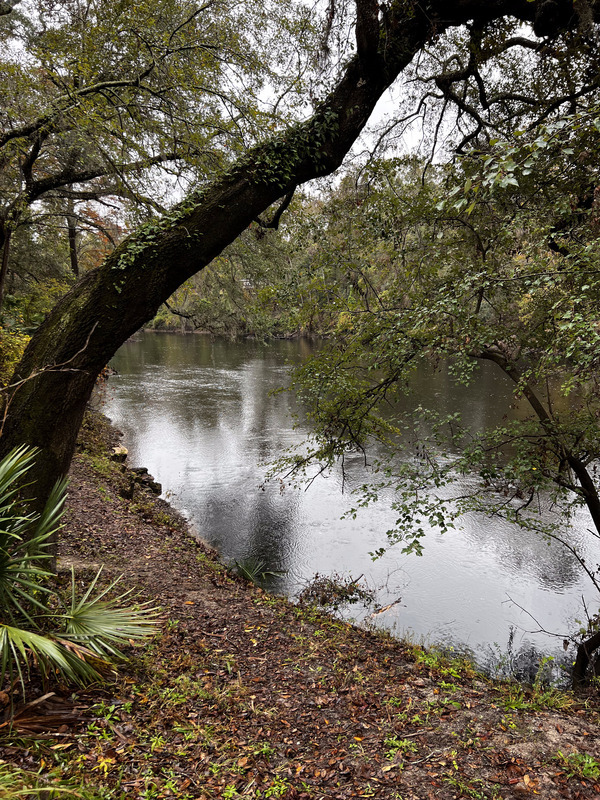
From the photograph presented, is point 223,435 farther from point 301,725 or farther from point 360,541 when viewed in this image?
point 301,725

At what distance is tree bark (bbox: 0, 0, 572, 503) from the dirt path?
1.79 metres

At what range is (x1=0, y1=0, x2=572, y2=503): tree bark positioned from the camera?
327cm

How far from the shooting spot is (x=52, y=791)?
1845 mm

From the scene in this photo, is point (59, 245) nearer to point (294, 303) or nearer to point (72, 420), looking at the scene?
point (294, 303)

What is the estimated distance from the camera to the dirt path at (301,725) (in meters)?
2.35

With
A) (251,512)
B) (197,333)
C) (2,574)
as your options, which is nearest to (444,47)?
(2,574)

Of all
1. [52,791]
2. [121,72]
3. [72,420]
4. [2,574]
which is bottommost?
[52,791]

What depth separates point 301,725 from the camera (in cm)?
306

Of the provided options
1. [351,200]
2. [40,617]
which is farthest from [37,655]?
[351,200]

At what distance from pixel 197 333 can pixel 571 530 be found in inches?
1957

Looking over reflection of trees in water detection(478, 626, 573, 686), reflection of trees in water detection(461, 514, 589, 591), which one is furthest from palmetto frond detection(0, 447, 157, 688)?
reflection of trees in water detection(461, 514, 589, 591)

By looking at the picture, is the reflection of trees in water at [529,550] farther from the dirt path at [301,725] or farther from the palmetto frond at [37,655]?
the palmetto frond at [37,655]

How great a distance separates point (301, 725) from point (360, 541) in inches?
234

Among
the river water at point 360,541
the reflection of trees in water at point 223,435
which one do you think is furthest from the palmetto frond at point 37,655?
the reflection of trees in water at point 223,435
